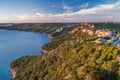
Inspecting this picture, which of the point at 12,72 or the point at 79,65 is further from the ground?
the point at 79,65

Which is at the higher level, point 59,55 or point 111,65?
point 111,65

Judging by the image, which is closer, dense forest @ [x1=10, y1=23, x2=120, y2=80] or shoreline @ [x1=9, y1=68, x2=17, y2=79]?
dense forest @ [x1=10, y1=23, x2=120, y2=80]

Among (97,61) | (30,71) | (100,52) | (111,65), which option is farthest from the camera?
(30,71)

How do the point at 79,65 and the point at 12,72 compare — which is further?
the point at 12,72

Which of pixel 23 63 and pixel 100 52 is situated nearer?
pixel 100 52

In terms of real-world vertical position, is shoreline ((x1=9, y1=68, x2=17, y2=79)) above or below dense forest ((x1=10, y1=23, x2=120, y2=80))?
below

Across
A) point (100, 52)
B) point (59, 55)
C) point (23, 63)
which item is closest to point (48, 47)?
point (23, 63)

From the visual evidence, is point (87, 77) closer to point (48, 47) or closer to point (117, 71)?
point (117, 71)

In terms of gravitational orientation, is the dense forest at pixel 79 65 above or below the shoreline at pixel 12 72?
above

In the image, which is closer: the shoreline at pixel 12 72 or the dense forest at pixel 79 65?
the dense forest at pixel 79 65

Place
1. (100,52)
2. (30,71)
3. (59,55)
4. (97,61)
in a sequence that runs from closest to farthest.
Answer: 1. (97,61)
2. (100,52)
3. (30,71)
4. (59,55)

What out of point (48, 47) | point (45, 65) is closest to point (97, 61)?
point (45, 65)
